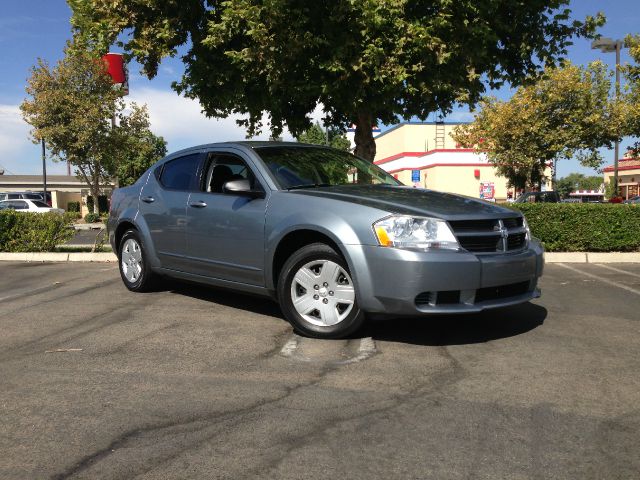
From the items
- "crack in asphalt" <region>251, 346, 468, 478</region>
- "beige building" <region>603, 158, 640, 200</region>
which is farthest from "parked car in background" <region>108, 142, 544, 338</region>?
"beige building" <region>603, 158, 640, 200</region>

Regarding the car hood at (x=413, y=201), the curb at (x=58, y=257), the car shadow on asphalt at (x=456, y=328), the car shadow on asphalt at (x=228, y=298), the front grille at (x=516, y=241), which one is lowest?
the car shadow on asphalt at (x=456, y=328)

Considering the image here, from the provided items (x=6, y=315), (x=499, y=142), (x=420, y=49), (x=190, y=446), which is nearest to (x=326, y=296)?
(x=190, y=446)

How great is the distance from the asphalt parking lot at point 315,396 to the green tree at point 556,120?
28953mm

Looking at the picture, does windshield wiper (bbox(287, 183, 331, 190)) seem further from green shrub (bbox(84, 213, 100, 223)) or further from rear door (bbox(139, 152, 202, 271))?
green shrub (bbox(84, 213, 100, 223))

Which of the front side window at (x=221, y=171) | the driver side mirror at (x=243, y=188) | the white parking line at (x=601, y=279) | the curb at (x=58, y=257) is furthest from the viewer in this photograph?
the curb at (x=58, y=257)

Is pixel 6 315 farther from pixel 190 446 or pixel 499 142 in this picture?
pixel 499 142

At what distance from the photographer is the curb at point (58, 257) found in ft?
35.7

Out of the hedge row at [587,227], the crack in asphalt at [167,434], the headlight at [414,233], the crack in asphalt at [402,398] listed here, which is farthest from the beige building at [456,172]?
the crack in asphalt at [167,434]

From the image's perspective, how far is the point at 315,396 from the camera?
340 centimetres

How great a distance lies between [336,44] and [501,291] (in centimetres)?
655

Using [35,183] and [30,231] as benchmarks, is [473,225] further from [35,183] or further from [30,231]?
[35,183]

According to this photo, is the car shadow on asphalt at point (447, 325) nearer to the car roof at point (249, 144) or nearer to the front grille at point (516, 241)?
the front grille at point (516, 241)

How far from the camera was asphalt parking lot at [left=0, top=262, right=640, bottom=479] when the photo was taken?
8.50 ft

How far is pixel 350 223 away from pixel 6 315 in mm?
3744
